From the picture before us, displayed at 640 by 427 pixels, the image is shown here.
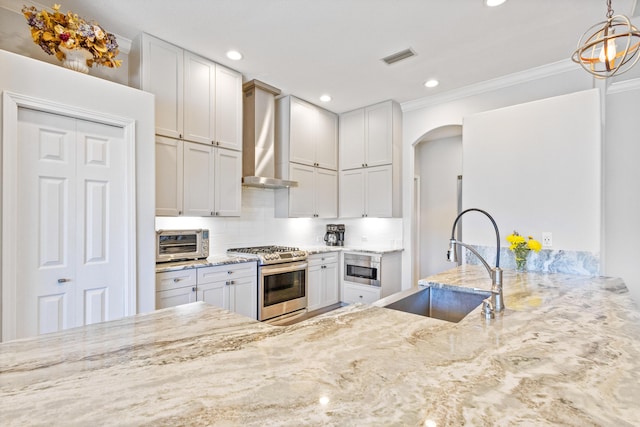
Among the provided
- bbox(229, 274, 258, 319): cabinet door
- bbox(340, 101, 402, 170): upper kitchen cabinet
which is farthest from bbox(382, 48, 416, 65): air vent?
bbox(229, 274, 258, 319): cabinet door

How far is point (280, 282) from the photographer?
3.45 m

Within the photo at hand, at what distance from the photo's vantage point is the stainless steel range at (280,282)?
10.7ft

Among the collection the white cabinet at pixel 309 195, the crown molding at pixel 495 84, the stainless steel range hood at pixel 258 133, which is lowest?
the white cabinet at pixel 309 195

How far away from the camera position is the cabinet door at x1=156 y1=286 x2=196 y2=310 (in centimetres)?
254

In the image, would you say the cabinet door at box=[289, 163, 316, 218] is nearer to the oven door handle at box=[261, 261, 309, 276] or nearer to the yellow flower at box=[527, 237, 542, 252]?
the oven door handle at box=[261, 261, 309, 276]

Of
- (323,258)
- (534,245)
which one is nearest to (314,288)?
(323,258)

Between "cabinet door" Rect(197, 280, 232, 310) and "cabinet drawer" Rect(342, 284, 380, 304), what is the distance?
1.80 m

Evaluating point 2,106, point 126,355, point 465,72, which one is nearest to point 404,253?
point 465,72

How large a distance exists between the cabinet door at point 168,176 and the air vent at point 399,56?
7.16 feet

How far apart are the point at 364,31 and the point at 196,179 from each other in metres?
2.04

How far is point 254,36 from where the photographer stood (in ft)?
8.62

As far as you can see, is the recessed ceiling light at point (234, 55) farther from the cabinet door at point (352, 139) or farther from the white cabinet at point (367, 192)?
the white cabinet at point (367, 192)

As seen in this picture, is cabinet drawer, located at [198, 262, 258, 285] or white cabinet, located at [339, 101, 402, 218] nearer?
cabinet drawer, located at [198, 262, 258, 285]

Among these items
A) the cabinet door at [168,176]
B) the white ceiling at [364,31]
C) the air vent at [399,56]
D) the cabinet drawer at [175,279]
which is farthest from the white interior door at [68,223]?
the air vent at [399,56]
